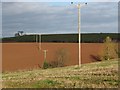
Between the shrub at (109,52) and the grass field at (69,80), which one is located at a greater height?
the grass field at (69,80)

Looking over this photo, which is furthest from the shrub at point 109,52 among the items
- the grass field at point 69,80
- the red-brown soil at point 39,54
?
the grass field at point 69,80

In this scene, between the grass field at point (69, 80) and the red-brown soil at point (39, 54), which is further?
the red-brown soil at point (39, 54)

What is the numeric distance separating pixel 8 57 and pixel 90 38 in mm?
40928

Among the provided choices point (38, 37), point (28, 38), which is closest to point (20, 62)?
point (38, 37)

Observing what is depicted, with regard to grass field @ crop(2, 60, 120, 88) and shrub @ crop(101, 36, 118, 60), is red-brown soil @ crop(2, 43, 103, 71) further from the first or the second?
grass field @ crop(2, 60, 120, 88)

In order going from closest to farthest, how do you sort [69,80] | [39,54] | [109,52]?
1. [69,80]
2. [109,52]
3. [39,54]

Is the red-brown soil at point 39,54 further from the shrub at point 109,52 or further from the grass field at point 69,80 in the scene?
the grass field at point 69,80

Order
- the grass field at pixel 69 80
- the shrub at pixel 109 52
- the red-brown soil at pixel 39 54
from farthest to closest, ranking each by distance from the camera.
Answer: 1. the red-brown soil at pixel 39 54
2. the shrub at pixel 109 52
3. the grass field at pixel 69 80

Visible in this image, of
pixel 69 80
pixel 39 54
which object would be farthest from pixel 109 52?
pixel 69 80

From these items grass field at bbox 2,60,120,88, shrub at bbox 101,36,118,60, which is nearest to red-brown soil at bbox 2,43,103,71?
shrub at bbox 101,36,118,60

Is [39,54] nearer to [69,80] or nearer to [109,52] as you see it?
[109,52]

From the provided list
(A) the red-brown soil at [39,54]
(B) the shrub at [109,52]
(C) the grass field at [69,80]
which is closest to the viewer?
(C) the grass field at [69,80]

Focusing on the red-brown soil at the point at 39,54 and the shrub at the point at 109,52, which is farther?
the red-brown soil at the point at 39,54

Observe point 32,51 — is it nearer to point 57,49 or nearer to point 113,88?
point 57,49
